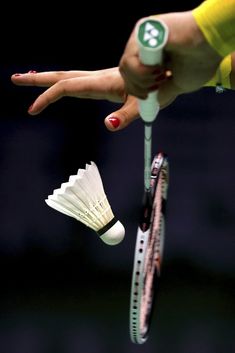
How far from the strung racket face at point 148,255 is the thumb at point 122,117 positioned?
108mm

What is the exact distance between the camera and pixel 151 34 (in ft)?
3.42

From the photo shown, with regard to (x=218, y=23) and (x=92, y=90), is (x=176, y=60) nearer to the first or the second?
(x=218, y=23)

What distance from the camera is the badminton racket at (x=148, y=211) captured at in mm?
1043

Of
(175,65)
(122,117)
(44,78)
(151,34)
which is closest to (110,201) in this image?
(44,78)

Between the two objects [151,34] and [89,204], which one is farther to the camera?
[89,204]

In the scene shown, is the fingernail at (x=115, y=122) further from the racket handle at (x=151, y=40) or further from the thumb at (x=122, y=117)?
the racket handle at (x=151, y=40)

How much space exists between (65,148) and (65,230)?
233 mm

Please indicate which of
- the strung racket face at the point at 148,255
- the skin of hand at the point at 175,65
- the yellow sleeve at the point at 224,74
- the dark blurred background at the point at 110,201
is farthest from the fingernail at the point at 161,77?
the dark blurred background at the point at 110,201

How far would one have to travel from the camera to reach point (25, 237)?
2.42 m

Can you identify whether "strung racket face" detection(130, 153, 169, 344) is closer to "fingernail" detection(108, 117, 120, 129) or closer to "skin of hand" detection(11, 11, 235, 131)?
"fingernail" detection(108, 117, 120, 129)

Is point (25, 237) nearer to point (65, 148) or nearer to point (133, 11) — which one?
point (65, 148)

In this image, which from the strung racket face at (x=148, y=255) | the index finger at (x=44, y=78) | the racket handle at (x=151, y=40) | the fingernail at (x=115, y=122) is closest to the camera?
the racket handle at (x=151, y=40)

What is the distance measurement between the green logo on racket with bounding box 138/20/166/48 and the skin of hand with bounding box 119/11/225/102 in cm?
2

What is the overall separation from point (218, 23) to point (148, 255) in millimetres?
547
